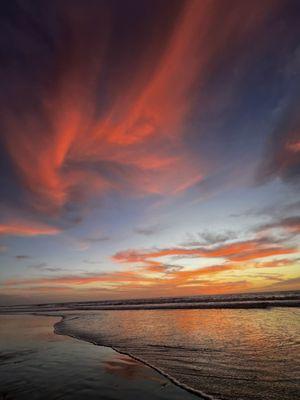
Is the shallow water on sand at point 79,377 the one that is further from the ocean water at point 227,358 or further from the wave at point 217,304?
A: the wave at point 217,304

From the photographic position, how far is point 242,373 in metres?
6.34

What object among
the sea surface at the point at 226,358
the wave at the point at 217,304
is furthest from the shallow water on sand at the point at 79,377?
the wave at the point at 217,304

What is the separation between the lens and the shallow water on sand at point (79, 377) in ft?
17.3

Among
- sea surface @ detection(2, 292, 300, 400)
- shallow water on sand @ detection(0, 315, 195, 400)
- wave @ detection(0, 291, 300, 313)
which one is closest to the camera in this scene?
shallow water on sand @ detection(0, 315, 195, 400)

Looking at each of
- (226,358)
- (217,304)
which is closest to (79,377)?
(226,358)

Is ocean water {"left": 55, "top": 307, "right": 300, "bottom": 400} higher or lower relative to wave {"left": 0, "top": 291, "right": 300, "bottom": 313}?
lower

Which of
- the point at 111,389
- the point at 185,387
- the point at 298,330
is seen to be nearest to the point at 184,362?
the point at 185,387

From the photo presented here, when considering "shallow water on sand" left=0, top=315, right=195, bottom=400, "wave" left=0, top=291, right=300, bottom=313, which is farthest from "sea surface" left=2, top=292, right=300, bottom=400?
"wave" left=0, top=291, right=300, bottom=313

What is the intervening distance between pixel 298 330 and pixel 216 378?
7607 mm

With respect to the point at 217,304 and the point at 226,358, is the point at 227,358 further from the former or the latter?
the point at 217,304

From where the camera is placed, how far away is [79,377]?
636cm

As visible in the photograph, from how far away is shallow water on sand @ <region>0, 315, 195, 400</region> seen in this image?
5270 mm

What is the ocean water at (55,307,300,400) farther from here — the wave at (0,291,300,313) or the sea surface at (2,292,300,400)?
the wave at (0,291,300,313)

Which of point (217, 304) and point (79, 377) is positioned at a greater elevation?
point (217, 304)
